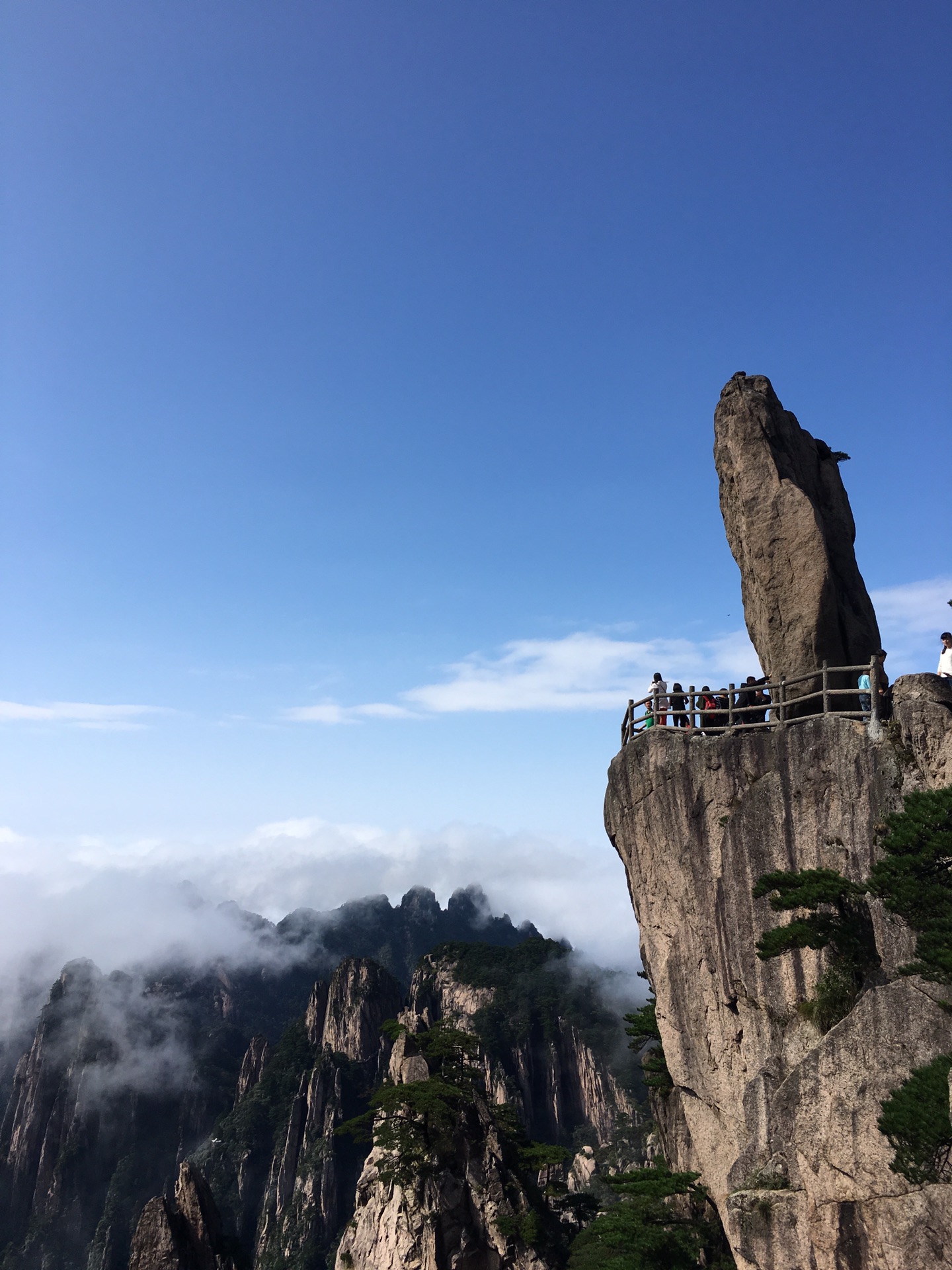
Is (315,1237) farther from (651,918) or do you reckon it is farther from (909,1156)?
(909,1156)

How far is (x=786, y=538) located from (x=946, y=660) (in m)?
7.83

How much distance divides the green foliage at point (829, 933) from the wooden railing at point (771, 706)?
485cm

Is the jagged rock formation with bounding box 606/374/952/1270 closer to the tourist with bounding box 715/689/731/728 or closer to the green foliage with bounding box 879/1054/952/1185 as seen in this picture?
the green foliage with bounding box 879/1054/952/1185

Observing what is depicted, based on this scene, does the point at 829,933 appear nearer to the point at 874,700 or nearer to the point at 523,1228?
the point at 874,700

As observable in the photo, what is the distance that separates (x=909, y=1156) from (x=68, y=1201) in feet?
568

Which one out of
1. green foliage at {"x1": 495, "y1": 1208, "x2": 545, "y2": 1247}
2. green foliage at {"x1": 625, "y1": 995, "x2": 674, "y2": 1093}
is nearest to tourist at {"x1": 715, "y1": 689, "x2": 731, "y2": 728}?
green foliage at {"x1": 625, "y1": 995, "x2": 674, "y2": 1093}

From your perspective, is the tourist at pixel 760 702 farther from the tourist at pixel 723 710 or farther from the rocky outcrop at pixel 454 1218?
the rocky outcrop at pixel 454 1218

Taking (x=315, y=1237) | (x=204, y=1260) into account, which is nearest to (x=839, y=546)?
(x=204, y=1260)

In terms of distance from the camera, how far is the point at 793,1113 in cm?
1795

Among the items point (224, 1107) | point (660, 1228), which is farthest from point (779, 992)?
point (224, 1107)

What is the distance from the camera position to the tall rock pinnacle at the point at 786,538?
27.2 m

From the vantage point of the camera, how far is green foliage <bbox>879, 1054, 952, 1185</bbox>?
14.6m

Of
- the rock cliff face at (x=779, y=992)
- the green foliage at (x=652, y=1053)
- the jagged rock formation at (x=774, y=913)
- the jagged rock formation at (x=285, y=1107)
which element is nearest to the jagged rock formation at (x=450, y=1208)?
the green foliage at (x=652, y=1053)

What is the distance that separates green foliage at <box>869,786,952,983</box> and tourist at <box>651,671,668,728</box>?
11.4 metres
